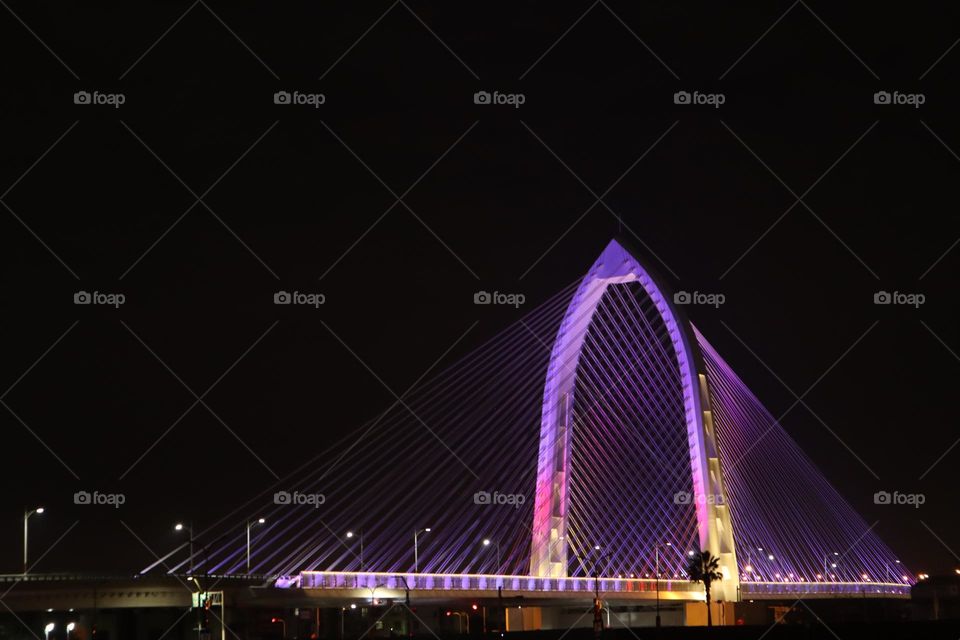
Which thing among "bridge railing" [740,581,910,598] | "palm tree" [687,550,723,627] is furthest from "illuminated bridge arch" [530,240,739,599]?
"bridge railing" [740,581,910,598]

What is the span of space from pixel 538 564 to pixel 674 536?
20.9 feet

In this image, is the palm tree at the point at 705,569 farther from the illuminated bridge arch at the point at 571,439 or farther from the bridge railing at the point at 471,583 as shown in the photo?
the bridge railing at the point at 471,583

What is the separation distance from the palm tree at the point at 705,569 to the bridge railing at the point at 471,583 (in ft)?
9.29

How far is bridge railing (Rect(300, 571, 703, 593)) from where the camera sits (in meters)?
54.7

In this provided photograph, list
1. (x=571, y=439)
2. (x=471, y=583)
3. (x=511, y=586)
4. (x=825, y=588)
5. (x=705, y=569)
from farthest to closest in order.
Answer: (x=825, y=588) → (x=571, y=439) → (x=705, y=569) → (x=471, y=583) → (x=511, y=586)

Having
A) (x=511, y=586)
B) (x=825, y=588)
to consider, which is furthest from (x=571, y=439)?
(x=825, y=588)

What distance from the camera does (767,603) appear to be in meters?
74.2

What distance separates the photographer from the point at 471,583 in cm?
5881

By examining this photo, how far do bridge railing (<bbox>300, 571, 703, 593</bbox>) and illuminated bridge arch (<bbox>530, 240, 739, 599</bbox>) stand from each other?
1444 millimetres

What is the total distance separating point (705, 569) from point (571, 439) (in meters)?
8.99

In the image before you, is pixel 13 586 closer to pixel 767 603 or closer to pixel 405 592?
pixel 405 592

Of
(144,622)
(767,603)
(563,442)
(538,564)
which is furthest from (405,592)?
(767,603)

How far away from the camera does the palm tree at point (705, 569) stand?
60.1 m

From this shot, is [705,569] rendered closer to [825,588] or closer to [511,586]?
[511,586]
